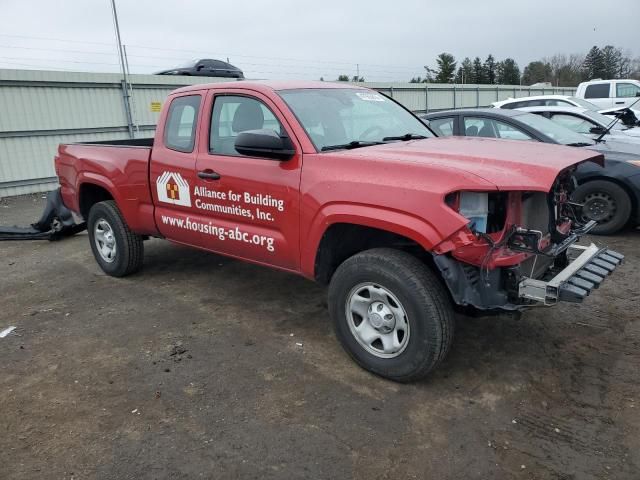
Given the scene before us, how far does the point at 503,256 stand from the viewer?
9.97 ft

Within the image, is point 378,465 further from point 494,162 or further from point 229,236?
point 229,236

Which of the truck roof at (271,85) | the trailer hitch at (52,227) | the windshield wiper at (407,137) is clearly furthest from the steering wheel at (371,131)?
the trailer hitch at (52,227)

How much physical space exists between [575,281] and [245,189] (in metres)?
2.33

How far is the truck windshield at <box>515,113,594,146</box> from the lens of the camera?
673cm

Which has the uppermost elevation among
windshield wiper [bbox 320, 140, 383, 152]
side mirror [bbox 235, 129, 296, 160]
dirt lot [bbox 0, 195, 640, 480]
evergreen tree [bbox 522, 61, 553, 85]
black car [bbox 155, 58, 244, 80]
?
evergreen tree [bbox 522, 61, 553, 85]

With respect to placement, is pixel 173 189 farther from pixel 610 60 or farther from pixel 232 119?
pixel 610 60

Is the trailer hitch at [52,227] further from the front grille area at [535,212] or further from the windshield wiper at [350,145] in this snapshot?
the front grille area at [535,212]

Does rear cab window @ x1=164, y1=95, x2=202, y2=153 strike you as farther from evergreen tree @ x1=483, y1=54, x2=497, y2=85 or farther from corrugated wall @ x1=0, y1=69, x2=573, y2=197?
evergreen tree @ x1=483, y1=54, x2=497, y2=85

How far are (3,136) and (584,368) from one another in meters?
11.5

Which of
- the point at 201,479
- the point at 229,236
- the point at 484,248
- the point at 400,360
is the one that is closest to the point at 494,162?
the point at 484,248

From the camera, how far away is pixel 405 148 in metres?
3.73

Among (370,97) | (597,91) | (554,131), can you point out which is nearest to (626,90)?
(597,91)

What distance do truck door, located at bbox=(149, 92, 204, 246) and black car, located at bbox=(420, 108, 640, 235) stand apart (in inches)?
113

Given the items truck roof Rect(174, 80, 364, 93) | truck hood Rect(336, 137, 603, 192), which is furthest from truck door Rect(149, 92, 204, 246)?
truck hood Rect(336, 137, 603, 192)
